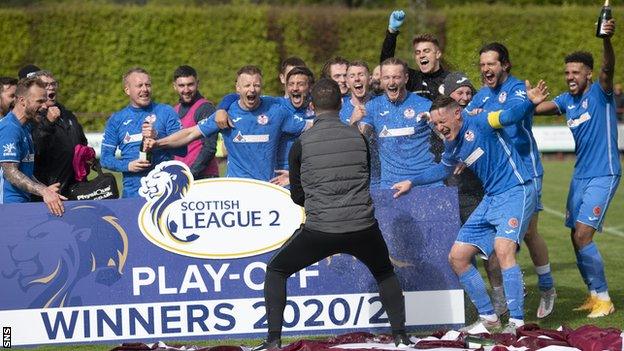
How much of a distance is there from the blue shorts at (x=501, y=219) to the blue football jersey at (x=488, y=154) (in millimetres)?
75

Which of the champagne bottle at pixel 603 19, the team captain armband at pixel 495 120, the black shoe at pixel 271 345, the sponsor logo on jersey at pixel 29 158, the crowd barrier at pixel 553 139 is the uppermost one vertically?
the champagne bottle at pixel 603 19

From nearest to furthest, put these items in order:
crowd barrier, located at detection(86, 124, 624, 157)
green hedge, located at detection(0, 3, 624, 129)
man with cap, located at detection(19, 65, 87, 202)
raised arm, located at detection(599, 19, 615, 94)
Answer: raised arm, located at detection(599, 19, 615, 94), man with cap, located at detection(19, 65, 87, 202), crowd barrier, located at detection(86, 124, 624, 157), green hedge, located at detection(0, 3, 624, 129)

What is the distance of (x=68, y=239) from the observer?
977cm

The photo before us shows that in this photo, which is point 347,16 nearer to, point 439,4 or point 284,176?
point 439,4

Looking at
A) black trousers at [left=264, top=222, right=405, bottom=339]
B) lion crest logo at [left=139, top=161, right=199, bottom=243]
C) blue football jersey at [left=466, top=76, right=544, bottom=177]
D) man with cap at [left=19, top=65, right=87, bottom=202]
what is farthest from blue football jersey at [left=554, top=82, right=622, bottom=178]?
man with cap at [left=19, top=65, right=87, bottom=202]

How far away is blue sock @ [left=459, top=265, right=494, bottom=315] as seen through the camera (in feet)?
31.8

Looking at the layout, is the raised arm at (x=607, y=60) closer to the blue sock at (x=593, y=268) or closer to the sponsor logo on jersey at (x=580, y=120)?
the sponsor logo on jersey at (x=580, y=120)

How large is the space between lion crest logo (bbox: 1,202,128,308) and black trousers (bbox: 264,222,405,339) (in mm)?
1653

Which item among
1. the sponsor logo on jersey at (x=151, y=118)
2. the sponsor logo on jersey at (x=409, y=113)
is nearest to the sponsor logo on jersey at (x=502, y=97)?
the sponsor logo on jersey at (x=409, y=113)

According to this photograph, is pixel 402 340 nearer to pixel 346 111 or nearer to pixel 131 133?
pixel 346 111

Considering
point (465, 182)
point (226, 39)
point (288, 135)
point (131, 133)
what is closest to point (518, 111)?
point (465, 182)

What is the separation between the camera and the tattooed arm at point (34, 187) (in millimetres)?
9724

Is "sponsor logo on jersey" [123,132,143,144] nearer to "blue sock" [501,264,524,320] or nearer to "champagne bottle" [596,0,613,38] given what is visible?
"blue sock" [501,264,524,320]

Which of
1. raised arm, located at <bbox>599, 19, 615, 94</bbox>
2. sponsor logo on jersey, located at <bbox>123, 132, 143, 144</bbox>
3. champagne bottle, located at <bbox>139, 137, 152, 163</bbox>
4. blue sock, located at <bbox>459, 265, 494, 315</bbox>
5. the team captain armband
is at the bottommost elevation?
blue sock, located at <bbox>459, 265, 494, 315</bbox>
